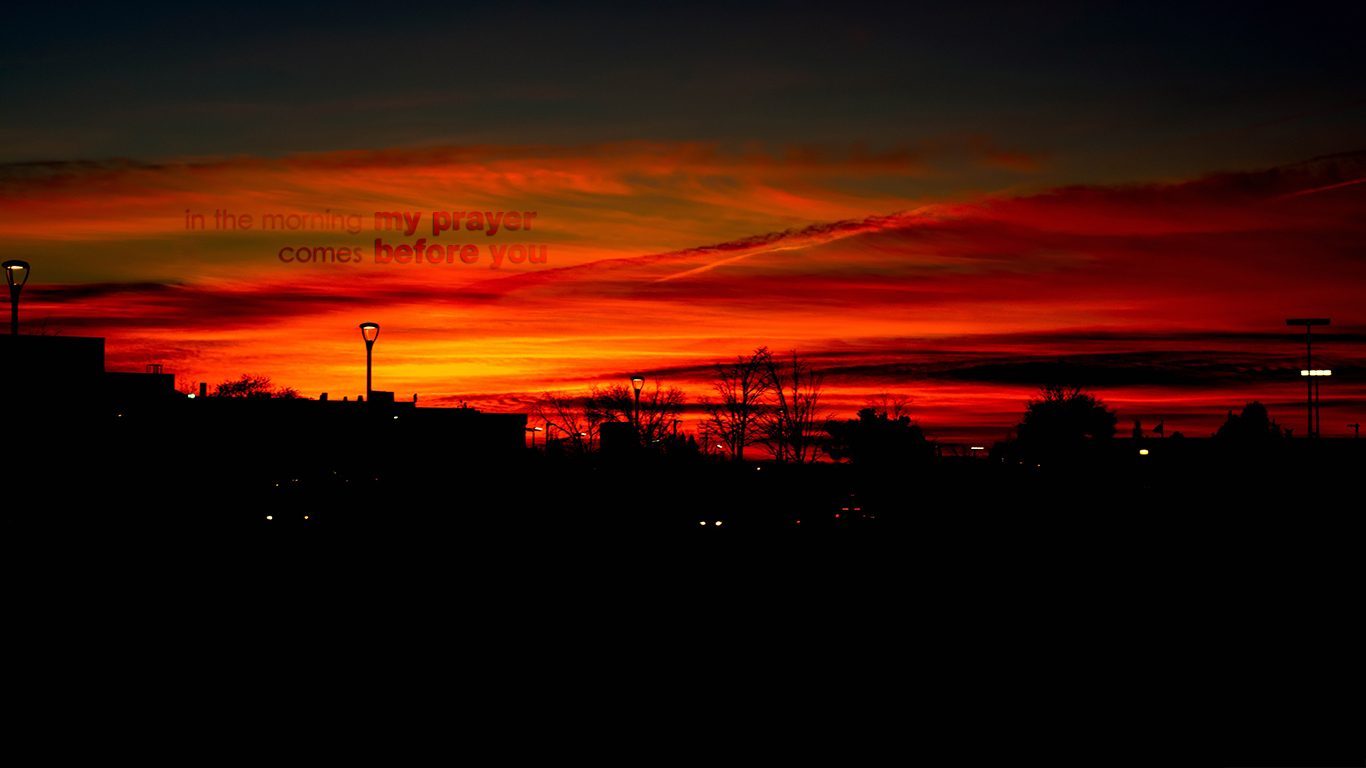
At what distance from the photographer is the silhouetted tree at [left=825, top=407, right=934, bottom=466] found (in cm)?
10782

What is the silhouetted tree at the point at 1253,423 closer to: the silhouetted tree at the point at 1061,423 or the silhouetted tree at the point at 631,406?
the silhouetted tree at the point at 1061,423

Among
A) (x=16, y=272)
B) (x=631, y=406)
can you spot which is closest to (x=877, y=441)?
(x=631, y=406)

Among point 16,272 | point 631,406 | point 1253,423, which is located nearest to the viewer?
point 16,272

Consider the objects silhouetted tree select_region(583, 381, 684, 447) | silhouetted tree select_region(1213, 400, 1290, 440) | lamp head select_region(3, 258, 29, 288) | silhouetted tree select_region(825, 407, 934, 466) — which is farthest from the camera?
silhouetted tree select_region(1213, 400, 1290, 440)

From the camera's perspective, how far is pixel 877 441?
113375 mm

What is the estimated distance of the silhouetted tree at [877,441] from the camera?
108m

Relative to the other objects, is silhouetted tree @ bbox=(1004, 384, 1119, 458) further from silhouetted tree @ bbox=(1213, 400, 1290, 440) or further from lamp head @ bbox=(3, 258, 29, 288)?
lamp head @ bbox=(3, 258, 29, 288)

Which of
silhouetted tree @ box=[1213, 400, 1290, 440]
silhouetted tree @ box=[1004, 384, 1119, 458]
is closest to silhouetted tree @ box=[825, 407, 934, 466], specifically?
silhouetted tree @ box=[1004, 384, 1119, 458]

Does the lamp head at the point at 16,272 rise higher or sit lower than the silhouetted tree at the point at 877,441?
higher

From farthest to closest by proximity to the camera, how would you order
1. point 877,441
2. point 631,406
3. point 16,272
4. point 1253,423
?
point 1253,423
point 877,441
point 631,406
point 16,272

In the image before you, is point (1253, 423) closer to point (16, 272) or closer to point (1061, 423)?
point (1061, 423)

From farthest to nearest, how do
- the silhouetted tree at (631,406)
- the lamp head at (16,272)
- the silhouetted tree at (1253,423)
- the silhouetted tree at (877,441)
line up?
the silhouetted tree at (1253,423) → the silhouetted tree at (877,441) → the silhouetted tree at (631,406) → the lamp head at (16,272)

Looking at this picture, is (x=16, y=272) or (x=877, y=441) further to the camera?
(x=877, y=441)

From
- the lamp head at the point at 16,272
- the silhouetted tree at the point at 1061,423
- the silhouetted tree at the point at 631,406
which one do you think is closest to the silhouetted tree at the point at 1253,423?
the silhouetted tree at the point at 1061,423
